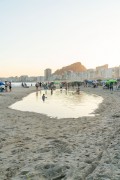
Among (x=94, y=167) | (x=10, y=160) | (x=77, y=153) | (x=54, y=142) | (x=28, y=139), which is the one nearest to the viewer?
(x=94, y=167)

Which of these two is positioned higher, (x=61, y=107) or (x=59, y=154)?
(x=59, y=154)

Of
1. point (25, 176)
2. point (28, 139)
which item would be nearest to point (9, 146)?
point (28, 139)

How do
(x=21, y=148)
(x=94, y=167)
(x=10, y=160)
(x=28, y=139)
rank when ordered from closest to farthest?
(x=94, y=167) < (x=10, y=160) < (x=21, y=148) < (x=28, y=139)

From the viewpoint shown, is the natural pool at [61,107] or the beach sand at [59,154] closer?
the beach sand at [59,154]

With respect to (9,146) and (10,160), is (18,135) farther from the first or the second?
(10,160)

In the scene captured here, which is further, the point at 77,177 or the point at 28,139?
the point at 28,139

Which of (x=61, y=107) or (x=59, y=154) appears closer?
(x=59, y=154)

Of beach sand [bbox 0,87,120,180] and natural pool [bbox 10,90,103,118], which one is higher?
beach sand [bbox 0,87,120,180]

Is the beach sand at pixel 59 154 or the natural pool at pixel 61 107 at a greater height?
the beach sand at pixel 59 154

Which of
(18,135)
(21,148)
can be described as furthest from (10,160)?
(18,135)

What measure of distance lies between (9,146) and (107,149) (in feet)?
11.7

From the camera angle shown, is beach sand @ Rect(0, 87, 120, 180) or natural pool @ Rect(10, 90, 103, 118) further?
natural pool @ Rect(10, 90, 103, 118)

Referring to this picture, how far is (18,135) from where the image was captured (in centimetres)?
1168

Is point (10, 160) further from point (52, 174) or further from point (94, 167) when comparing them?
point (94, 167)
